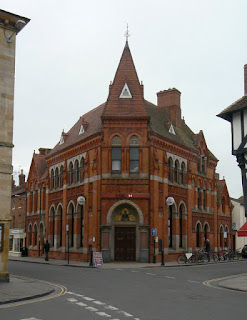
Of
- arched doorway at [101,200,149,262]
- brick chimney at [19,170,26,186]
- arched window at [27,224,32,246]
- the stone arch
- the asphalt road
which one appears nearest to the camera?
the asphalt road

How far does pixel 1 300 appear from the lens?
497 inches

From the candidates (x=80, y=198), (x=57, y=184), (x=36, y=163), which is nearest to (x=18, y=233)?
(x=36, y=163)

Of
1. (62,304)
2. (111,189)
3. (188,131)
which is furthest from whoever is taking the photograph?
(188,131)

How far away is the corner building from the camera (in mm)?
34344

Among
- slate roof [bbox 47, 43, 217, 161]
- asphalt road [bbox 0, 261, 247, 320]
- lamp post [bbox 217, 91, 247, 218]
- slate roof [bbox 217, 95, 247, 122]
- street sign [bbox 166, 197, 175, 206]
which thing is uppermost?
slate roof [bbox 47, 43, 217, 161]

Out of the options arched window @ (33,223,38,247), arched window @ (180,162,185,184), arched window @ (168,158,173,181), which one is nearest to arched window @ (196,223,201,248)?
arched window @ (180,162,185,184)

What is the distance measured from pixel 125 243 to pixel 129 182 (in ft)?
15.3

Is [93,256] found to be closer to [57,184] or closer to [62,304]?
[57,184]

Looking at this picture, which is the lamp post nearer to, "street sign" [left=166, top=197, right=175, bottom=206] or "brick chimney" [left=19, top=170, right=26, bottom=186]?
"street sign" [left=166, top=197, right=175, bottom=206]

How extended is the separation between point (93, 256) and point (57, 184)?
13.9 metres

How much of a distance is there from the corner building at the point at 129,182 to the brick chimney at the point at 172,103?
99 millimetres

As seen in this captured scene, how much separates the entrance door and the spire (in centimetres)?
894

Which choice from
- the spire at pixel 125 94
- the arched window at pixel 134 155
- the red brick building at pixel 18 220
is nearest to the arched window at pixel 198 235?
the arched window at pixel 134 155

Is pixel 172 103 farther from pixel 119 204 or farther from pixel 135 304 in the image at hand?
pixel 135 304
